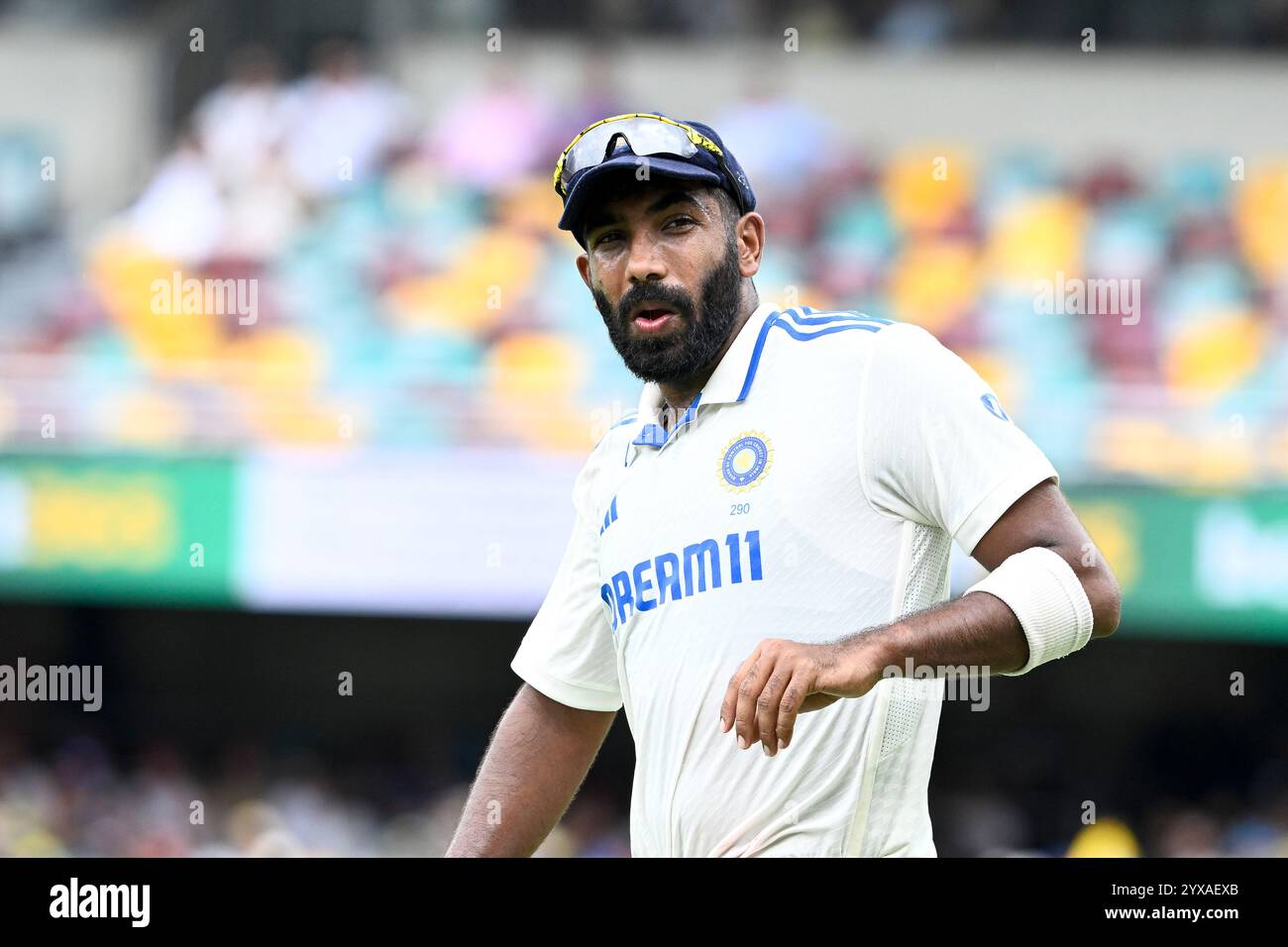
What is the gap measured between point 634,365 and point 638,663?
0.48 meters

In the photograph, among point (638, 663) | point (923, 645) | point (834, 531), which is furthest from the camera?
point (638, 663)

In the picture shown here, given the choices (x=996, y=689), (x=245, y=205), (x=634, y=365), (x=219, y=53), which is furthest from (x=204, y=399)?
(x=634, y=365)

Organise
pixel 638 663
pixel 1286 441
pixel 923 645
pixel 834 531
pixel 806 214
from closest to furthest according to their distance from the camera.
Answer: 1. pixel 923 645
2. pixel 834 531
3. pixel 638 663
4. pixel 1286 441
5. pixel 806 214

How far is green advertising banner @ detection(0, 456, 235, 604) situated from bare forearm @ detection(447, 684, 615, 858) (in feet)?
17.6

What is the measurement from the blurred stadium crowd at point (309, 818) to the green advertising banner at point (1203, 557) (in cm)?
116

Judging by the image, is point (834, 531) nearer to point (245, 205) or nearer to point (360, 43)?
point (245, 205)

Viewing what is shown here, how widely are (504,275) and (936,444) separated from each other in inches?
289

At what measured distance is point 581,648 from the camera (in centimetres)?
303

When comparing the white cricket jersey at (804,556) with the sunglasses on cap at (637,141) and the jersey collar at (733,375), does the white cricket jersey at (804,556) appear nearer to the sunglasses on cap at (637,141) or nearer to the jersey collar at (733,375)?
the jersey collar at (733,375)

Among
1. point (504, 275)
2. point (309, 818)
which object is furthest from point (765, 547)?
point (504, 275)

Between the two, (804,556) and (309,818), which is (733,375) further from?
(309,818)

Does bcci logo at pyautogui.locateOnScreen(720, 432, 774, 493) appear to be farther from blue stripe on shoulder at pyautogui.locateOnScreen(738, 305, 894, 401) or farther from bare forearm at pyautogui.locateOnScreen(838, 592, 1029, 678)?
bare forearm at pyautogui.locateOnScreen(838, 592, 1029, 678)

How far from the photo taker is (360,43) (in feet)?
35.7

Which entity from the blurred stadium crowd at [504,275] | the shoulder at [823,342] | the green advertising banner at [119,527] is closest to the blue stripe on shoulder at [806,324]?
the shoulder at [823,342]
